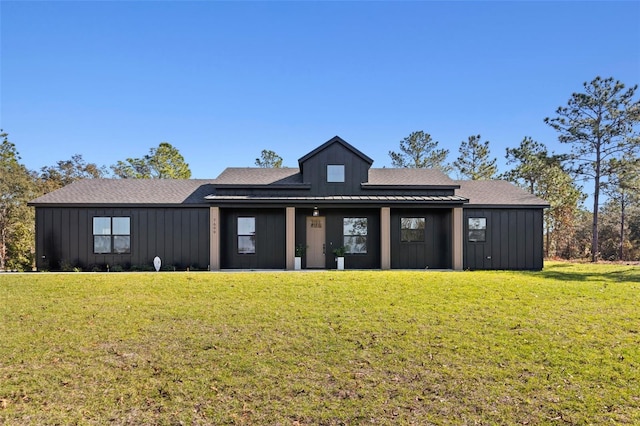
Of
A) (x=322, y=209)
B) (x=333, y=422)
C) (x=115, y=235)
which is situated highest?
(x=322, y=209)

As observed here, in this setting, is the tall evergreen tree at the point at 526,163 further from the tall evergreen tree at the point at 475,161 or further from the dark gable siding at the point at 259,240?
the dark gable siding at the point at 259,240

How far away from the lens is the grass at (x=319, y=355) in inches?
175

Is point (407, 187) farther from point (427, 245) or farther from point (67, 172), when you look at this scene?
point (67, 172)

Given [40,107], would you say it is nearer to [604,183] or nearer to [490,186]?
[490,186]

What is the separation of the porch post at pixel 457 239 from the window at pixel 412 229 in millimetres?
1341

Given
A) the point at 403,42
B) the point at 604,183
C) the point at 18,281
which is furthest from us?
the point at 604,183

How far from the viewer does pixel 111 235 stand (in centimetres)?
1474

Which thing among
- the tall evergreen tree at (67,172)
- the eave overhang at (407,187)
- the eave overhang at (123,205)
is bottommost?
the eave overhang at (123,205)

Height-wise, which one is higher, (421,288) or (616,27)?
(616,27)

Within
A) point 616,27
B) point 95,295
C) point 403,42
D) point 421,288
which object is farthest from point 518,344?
point 616,27

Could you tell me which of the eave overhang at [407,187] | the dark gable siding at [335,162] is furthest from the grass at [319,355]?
the dark gable siding at [335,162]

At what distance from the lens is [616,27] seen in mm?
15211

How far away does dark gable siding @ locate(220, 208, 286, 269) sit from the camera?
15.0 metres

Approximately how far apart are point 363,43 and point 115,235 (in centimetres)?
1416
